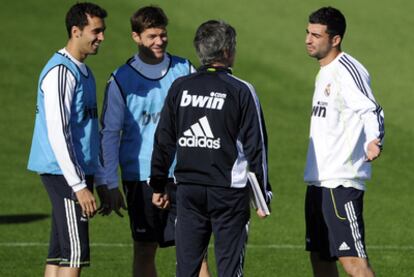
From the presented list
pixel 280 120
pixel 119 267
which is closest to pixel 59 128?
pixel 119 267

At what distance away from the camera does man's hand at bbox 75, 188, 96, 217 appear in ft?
31.0

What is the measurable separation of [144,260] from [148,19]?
221 centimetres

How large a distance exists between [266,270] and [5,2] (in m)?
18.6

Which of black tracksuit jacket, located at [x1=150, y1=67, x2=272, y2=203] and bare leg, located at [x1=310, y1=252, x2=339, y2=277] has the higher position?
black tracksuit jacket, located at [x1=150, y1=67, x2=272, y2=203]

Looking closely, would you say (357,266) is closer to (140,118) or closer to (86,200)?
(140,118)

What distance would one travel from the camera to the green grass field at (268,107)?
1398cm

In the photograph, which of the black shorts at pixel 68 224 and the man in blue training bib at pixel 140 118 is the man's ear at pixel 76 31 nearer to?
the man in blue training bib at pixel 140 118

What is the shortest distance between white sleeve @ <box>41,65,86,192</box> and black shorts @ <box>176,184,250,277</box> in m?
0.92

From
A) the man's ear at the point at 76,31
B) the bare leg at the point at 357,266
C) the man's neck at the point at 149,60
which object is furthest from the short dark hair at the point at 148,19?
the bare leg at the point at 357,266

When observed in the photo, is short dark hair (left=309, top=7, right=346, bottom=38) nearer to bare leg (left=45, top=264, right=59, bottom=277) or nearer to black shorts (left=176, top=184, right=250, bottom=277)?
black shorts (left=176, top=184, right=250, bottom=277)

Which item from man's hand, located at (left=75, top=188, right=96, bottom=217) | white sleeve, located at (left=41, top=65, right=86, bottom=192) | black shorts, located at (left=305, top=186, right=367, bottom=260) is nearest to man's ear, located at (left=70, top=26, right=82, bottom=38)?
white sleeve, located at (left=41, top=65, right=86, bottom=192)

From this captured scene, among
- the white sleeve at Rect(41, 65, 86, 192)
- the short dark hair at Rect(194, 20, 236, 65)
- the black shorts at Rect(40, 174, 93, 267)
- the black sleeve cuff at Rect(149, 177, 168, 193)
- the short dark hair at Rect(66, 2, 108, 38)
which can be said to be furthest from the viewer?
the short dark hair at Rect(66, 2, 108, 38)

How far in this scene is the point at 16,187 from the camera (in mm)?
18094

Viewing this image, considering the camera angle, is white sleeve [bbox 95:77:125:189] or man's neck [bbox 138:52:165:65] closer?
white sleeve [bbox 95:77:125:189]
